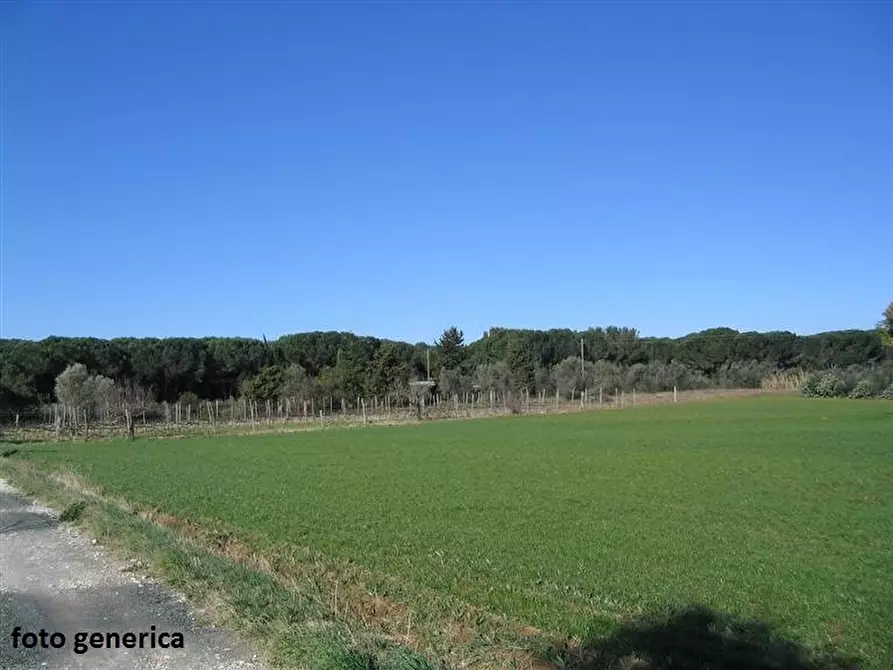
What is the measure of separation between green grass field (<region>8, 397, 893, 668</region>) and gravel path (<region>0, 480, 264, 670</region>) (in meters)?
3.26

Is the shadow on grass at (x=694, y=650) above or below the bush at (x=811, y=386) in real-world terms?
below

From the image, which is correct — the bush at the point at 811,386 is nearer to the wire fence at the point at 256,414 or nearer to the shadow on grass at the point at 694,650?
the wire fence at the point at 256,414

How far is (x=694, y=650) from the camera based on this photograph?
24.2ft

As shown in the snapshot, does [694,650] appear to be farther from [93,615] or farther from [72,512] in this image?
[72,512]

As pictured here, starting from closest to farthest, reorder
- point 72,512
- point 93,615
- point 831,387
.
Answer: point 93,615
point 72,512
point 831,387

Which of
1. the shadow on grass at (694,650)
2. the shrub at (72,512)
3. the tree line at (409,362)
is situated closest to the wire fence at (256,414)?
the tree line at (409,362)

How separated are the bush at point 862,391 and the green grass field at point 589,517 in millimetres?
44472

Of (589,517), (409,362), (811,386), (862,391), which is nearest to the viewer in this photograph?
(589,517)

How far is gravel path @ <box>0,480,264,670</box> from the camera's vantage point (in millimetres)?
6512

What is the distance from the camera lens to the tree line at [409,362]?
87812mm

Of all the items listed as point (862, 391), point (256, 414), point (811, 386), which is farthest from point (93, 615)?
point (811, 386)

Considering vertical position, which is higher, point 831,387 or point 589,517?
point 831,387

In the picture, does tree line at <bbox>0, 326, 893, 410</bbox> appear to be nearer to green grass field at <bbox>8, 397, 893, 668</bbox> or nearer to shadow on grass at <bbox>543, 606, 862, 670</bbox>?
→ green grass field at <bbox>8, 397, 893, 668</bbox>

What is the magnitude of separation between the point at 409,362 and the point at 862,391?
217 feet
